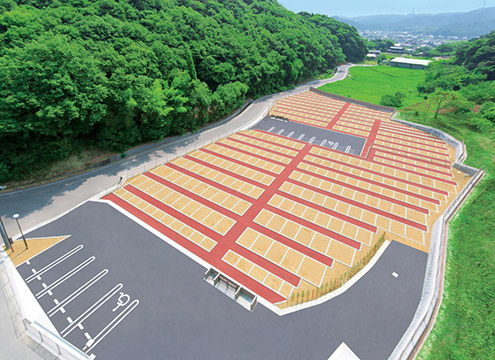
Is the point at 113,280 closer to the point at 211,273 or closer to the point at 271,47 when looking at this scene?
the point at 211,273

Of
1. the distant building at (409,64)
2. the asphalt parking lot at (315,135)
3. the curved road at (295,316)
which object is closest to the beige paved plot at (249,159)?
the asphalt parking lot at (315,135)

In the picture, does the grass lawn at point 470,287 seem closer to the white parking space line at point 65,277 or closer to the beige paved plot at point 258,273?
the beige paved plot at point 258,273

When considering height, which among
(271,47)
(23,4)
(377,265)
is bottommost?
(377,265)

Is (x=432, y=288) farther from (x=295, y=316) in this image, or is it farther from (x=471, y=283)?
(x=295, y=316)

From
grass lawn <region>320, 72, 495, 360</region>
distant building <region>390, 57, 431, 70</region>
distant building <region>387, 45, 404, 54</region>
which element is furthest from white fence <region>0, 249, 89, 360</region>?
distant building <region>387, 45, 404, 54</region>

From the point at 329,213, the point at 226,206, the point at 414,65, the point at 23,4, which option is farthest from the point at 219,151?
the point at 414,65
